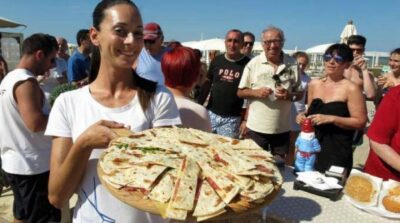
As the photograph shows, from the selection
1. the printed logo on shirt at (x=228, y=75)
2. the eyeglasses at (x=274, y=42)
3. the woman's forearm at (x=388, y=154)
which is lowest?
the woman's forearm at (x=388, y=154)

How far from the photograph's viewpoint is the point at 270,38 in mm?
3791

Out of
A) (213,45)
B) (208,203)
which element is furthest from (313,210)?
(213,45)

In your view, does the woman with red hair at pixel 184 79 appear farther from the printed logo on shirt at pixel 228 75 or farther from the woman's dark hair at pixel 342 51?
the printed logo on shirt at pixel 228 75

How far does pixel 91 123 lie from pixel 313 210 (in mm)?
1304

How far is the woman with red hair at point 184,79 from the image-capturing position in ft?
7.01

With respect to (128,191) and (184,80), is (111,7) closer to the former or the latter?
(128,191)

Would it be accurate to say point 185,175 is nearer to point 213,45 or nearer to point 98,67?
point 98,67

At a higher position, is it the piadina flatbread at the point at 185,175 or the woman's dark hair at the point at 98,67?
the woman's dark hair at the point at 98,67

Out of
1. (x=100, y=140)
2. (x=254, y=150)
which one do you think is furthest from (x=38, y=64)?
(x=254, y=150)

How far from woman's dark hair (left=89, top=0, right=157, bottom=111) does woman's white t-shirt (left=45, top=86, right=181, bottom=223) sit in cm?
3

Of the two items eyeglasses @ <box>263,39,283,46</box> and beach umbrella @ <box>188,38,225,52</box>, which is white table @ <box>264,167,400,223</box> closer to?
eyeglasses @ <box>263,39,283,46</box>

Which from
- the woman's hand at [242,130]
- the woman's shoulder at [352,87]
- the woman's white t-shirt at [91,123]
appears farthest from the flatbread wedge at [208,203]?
the woman's hand at [242,130]

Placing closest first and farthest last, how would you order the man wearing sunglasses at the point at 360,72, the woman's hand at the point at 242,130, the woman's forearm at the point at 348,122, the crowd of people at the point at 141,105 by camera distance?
the crowd of people at the point at 141,105 → the woman's forearm at the point at 348,122 → the man wearing sunglasses at the point at 360,72 → the woman's hand at the point at 242,130

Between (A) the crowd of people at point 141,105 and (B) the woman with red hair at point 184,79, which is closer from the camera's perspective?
(A) the crowd of people at point 141,105
